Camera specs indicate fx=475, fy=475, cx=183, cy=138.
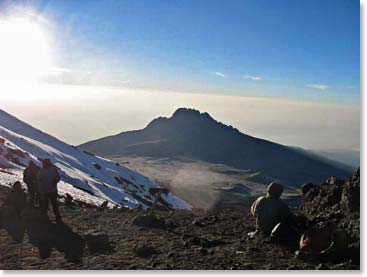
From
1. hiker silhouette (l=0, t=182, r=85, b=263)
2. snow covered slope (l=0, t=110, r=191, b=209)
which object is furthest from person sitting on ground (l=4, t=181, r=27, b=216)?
snow covered slope (l=0, t=110, r=191, b=209)

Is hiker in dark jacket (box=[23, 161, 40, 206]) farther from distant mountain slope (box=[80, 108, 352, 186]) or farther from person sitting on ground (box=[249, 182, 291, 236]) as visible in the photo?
distant mountain slope (box=[80, 108, 352, 186])

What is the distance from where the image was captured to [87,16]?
7.52m

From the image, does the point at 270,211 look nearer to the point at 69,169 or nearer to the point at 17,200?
the point at 17,200

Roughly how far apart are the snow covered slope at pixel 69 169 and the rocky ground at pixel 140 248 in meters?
2.95

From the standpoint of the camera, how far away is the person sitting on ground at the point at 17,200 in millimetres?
8266

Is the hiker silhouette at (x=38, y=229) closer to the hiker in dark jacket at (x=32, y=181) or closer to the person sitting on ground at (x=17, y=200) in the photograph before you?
the person sitting on ground at (x=17, y=200)

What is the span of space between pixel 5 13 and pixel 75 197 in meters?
4.32

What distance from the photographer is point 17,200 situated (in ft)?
27.5

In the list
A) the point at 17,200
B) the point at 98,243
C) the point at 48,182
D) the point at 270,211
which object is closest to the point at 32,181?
the point at 17,200

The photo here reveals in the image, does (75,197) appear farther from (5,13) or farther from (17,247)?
(5,13)

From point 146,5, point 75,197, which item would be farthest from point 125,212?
point 146,5

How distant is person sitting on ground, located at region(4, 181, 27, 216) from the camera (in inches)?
325

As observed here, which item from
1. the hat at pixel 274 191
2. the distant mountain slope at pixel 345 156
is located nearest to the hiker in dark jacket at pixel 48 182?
the hat at pixel 274 191

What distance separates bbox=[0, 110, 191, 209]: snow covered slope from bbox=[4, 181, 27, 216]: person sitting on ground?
152 cm
